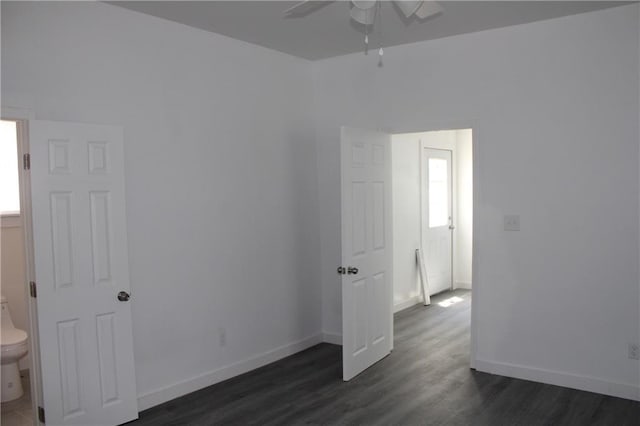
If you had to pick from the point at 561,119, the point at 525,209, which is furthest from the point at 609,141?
the point at 525,209

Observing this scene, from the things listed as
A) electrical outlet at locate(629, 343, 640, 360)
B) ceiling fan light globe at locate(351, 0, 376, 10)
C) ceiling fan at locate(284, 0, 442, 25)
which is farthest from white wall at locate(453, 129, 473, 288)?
ceiling fan light globe at locate(351, 0, 376, 10)

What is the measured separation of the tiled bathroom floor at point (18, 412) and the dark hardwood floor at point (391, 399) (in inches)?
35.6

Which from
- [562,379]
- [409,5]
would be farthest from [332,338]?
[409,5]

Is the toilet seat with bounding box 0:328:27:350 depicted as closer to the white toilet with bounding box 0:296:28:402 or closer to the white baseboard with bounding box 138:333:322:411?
the white toilet with bounding box 0:296:28:402

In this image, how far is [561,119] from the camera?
4000mm

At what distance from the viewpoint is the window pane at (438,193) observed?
7145 mm

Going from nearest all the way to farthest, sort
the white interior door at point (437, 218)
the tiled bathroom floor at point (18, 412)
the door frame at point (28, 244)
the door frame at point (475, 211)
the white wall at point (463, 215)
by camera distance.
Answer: the door frame at point (28, 244), the tiled bathroom floor at point (18, 412), the door frame at point (475, 211), the white interior door at point (437, 218), the white wall at point (463, 215)

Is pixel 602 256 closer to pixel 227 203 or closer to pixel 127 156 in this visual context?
pixel 227 203

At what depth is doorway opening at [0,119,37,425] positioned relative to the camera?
3999 millimetres

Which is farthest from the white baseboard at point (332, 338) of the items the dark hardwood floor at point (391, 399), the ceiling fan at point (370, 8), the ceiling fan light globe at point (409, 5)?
the ceiling fan light globe at point (409, 5)

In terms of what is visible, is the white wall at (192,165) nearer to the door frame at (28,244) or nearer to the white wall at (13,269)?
the door frame at (28,244)

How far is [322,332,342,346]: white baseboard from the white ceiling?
2860 mm

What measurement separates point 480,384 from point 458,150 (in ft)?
14.1

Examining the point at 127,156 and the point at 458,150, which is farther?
the point at 458,150
